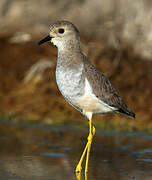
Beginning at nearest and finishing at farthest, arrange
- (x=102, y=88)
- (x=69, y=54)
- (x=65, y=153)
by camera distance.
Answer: (x=69, y=54), (x=102, y=88), (x=65, y=153)

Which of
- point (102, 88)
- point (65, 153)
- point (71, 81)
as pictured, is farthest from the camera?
point (65, 153)

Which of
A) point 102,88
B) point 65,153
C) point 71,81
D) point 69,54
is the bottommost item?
point 65,153

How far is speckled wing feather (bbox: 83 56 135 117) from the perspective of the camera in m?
8.73

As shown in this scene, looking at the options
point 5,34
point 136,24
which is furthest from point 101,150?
point 5,34

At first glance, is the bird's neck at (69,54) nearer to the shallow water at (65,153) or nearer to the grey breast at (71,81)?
the grey breast at (71,81)

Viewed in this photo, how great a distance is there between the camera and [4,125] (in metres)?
12.3

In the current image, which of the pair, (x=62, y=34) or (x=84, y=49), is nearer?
(x=62, y=34)

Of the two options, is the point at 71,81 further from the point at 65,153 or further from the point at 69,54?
the point at 65,153

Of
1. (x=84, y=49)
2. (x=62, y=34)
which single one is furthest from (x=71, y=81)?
(x=84, y=49)

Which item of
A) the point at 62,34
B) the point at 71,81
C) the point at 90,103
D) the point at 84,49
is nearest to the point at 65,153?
the point at 90,103

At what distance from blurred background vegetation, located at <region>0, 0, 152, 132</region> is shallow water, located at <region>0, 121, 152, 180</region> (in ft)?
2.73

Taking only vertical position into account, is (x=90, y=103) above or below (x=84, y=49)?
below

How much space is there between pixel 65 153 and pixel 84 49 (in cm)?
564

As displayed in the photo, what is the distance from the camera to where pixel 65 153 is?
9664mm
